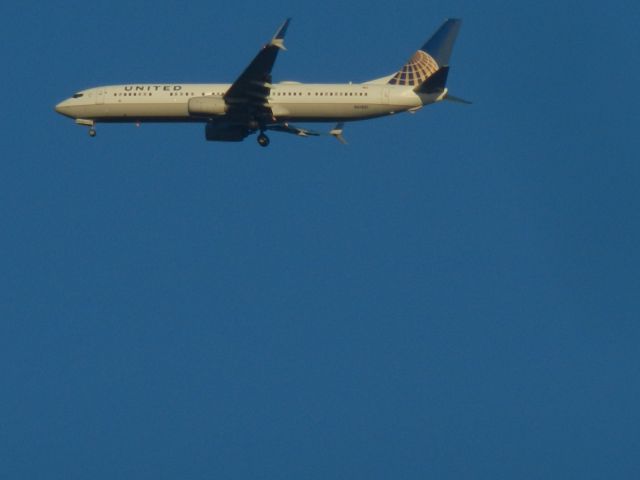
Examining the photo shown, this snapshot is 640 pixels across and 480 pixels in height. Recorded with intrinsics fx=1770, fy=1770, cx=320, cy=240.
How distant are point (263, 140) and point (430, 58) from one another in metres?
13.7

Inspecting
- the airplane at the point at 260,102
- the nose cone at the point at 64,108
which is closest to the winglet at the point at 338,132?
the airplane at the point at 260,102

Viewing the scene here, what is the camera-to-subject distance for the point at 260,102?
10119 cm

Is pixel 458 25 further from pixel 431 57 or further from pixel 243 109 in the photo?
pixel 243 109

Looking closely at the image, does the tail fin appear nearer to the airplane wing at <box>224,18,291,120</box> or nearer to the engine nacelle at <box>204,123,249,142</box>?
the airplane wing at <box>224,18,291,120</box>

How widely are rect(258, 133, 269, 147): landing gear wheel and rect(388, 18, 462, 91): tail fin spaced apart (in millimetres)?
9109

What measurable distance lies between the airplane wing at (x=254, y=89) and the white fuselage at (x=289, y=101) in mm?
927

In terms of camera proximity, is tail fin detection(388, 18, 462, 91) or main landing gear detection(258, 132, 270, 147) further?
tail fin detection(388, 18, 462, 91)

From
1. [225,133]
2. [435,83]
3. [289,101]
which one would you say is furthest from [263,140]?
[435,83]

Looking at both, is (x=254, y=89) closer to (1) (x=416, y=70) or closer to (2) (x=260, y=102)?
(2) (x=260, y=102)

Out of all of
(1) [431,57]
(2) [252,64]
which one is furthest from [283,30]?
(1) [431,57]

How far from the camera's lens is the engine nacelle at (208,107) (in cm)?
10094

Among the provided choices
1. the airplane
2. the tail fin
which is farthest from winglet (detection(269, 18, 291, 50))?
the tail fin

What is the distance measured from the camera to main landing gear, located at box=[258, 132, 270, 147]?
103375 mm

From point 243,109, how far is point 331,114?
5.06 metres
